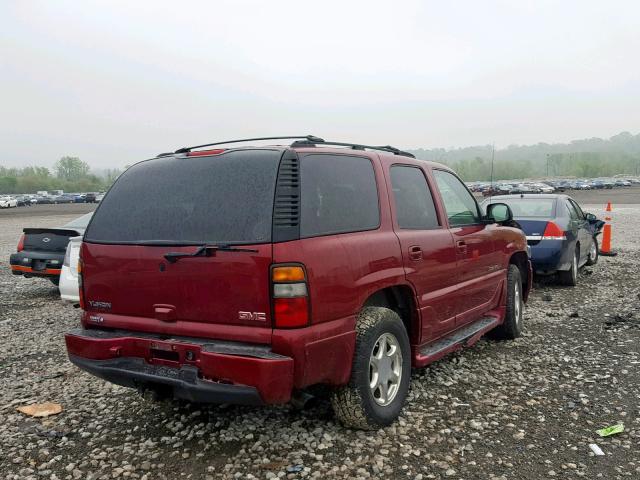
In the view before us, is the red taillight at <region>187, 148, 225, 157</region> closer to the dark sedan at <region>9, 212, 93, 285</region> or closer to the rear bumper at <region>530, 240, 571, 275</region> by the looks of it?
the dark sedan at <region>9, 212, 93, 285</region>

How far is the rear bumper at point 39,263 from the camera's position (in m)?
8.61

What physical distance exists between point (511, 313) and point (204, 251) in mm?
3785

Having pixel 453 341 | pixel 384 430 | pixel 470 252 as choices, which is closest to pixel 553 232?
pixel 470 252

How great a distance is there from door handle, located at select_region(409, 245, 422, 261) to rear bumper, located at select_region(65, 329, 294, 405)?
4.43ft

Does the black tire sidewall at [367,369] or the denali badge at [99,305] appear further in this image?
the denali badge at [99,305]

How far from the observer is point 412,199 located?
4320 millimetres

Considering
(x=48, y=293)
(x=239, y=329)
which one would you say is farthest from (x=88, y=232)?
(x=48, y=293)

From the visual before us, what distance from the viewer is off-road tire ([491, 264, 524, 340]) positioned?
5.77 metres

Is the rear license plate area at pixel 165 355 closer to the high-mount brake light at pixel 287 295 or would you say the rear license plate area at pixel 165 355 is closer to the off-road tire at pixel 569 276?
the high-mount brake light at pixel 287 295

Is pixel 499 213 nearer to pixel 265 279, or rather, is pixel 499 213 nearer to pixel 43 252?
pixel 265 279

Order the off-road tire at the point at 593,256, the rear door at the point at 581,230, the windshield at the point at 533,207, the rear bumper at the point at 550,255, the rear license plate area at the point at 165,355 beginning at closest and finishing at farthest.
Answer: the rear license plate area at the point at 165,355, the rear bumper at the point at 550,255, the windshield at the point at 533,207, the rear door at the point at 581,230, the off-road tire at the point at 593,256

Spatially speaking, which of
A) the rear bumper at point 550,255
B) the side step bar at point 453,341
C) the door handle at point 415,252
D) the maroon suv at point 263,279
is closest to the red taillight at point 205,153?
the maroon suv at point 263,279

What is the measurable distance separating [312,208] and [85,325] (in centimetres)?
179

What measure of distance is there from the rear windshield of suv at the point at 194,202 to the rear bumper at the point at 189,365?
0.60 meters
